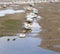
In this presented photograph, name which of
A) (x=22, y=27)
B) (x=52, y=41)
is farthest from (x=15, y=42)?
(x=22, y=27)

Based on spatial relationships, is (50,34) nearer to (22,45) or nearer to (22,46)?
(22,45)

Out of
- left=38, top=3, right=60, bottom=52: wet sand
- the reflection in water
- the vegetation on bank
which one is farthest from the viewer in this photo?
the vegetation on bank

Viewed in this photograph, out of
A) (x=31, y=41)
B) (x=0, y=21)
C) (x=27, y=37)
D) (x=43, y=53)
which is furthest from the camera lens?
(x=0, y=21)

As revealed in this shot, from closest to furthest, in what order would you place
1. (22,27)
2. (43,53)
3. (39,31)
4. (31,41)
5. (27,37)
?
(43,53)
(31,41)
(27,37)
(39,31)
(22,27)

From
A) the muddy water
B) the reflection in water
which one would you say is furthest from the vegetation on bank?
the reflection in water

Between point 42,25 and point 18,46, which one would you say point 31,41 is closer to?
point 18,46

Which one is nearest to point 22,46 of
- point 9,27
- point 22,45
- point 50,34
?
point 22,45

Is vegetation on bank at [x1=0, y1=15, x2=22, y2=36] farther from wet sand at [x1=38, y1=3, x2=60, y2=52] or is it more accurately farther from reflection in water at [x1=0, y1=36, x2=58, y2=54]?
wet sand at [x1=38, y1=3, x2=60, y2=52]

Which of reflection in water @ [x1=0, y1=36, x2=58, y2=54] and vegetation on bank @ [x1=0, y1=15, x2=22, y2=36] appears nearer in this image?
reflection in water @ [x1=0, y1=36, x2=58, y2=54]

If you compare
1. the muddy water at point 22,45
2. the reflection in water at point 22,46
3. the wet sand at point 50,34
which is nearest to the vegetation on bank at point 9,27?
the muddy water at point 22,45
